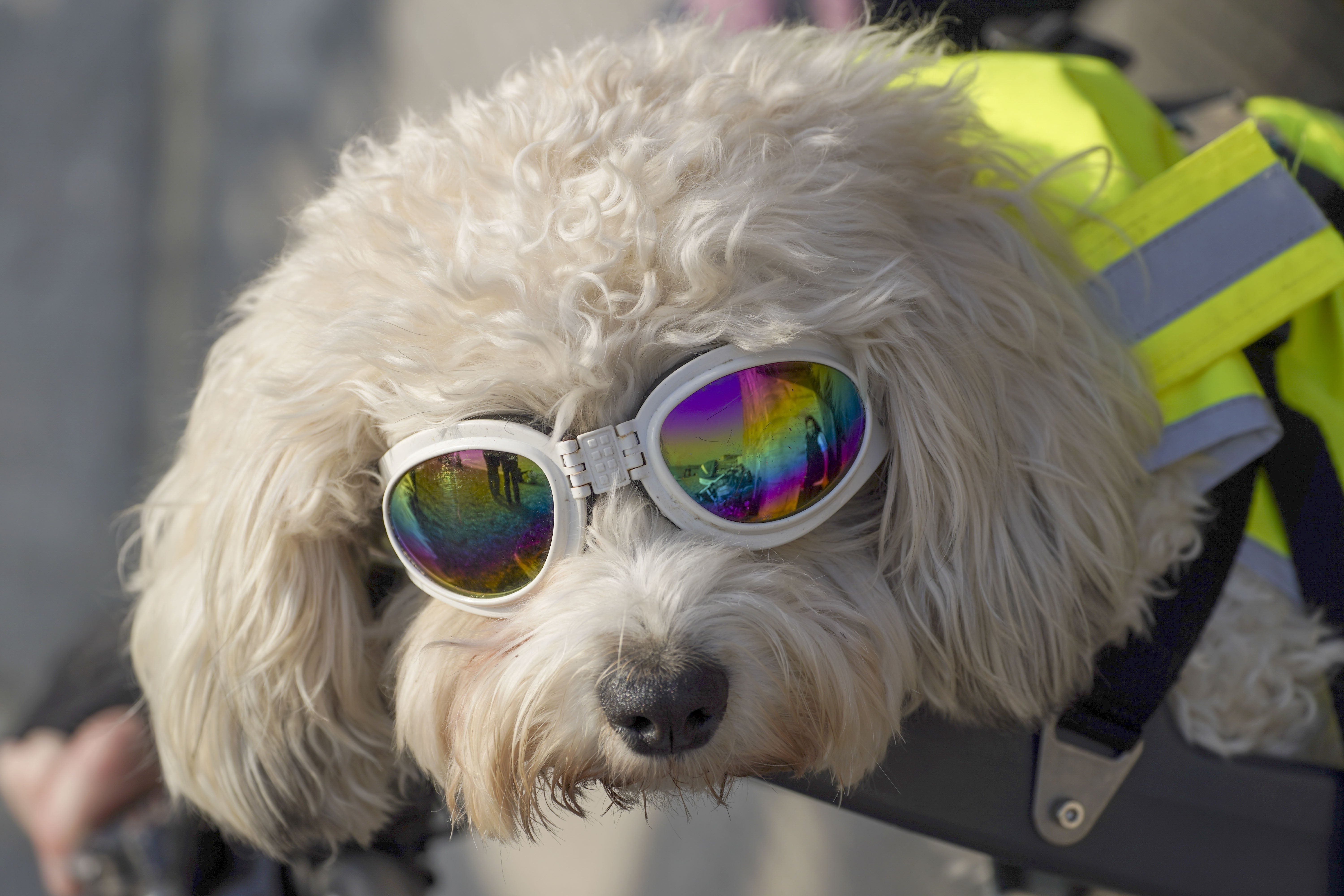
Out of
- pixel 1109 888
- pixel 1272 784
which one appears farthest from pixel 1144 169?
pixel 1109 888

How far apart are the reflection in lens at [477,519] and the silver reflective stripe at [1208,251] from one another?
31.4 inches

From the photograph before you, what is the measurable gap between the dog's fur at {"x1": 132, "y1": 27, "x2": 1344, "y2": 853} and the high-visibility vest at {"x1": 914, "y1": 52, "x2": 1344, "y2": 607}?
86 millimetres

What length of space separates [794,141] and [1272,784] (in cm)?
107

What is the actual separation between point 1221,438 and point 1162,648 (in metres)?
0.28

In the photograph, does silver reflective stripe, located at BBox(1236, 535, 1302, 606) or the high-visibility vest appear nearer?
the high-visibility vest

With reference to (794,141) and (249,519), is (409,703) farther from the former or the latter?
(794,141)

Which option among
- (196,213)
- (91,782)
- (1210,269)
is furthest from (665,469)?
(196,213)

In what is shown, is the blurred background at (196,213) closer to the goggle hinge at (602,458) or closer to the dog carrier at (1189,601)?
the dog carrier at (1189,601)

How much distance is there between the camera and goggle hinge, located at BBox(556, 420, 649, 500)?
1.10m

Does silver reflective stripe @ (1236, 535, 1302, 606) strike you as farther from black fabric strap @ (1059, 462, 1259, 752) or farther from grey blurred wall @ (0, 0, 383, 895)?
grey blurred wall @ (0, 0, 383, 895)

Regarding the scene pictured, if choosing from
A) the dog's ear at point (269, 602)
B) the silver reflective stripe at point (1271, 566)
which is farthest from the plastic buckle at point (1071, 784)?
the dog's ear at point (269, 602)

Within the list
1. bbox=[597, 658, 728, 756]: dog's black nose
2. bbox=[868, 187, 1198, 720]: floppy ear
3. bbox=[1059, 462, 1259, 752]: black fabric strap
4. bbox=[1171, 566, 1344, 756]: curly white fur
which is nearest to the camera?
bbox=[597, 658, 728, 756]: dog's black nose

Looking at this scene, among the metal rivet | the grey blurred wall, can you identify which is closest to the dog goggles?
the metal rivet

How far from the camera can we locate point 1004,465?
121 cm
